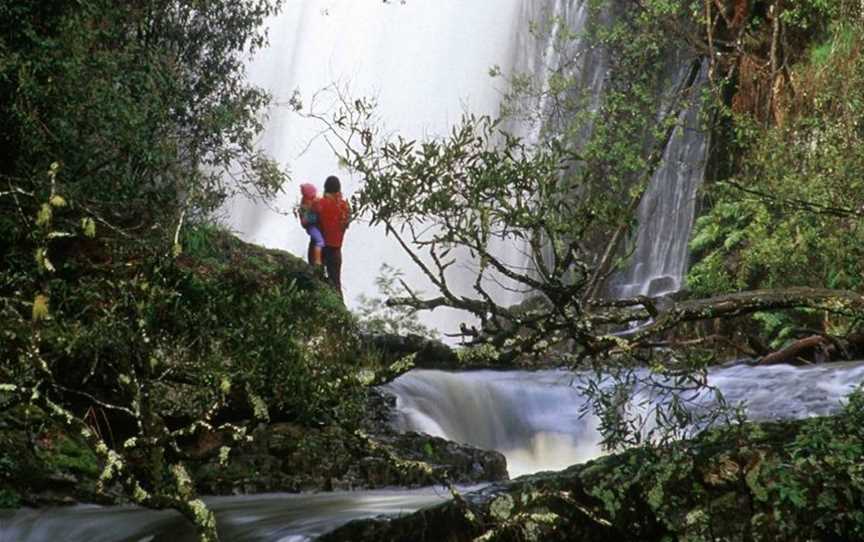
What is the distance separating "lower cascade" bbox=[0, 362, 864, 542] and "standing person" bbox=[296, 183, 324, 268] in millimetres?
3868

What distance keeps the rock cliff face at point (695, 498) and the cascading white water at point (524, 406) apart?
21.2 feet

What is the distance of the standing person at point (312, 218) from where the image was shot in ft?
56.5

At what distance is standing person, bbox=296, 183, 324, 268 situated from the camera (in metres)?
17.2

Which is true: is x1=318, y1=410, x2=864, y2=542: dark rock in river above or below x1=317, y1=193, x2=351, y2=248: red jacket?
below

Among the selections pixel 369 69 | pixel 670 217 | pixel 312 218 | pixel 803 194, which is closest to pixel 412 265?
pixel 369 69

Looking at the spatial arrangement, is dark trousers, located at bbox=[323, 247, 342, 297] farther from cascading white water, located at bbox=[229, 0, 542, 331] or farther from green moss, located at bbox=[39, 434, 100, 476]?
cascading white water, located at bbox=[229, 0, 542, 331]

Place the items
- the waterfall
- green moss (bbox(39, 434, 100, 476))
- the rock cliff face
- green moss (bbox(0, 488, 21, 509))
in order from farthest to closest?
the waterfall < green moss (bbox(39, 434, 100, 476)) < green moss (bbox(0, 488, 21, 509)) < the rock cliff face

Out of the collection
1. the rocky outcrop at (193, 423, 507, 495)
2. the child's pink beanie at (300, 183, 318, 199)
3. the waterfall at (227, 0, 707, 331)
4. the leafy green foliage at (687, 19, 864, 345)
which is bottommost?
the rocky outcrop at (193, 423, 507, 495)

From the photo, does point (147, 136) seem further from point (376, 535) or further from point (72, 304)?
point (376, 535)

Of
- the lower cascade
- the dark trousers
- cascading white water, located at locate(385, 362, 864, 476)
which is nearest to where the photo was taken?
the lower cascade

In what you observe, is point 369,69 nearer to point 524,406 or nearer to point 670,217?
point 670,217

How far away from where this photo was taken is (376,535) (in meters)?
5.48

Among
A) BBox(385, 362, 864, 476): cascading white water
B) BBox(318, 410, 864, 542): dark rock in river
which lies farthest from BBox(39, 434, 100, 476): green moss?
BBox(385, 362, 864, 476): cascading white water

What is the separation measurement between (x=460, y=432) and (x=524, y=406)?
0.96 m
